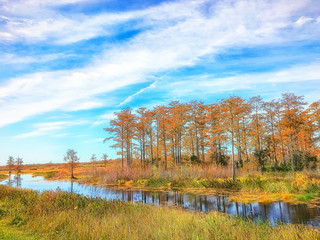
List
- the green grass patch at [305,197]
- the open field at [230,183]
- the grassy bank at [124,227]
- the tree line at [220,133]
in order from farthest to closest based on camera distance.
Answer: the tree line at [220,133], the open field at [230,183], the green grass patch at [305,197], the grassy bank at [124,227]

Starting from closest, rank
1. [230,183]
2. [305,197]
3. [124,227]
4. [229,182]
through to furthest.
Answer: [124,227] → [305,197] → [230,183] → [229,182]

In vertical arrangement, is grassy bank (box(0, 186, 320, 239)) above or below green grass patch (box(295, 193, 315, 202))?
above

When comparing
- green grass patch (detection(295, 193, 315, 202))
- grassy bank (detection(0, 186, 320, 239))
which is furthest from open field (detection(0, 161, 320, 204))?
grassy bank (detection(0, 186, 320, 239))

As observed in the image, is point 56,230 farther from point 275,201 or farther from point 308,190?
point 308,190

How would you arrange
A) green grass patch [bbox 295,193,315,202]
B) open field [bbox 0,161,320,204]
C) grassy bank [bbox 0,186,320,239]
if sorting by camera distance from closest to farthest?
grassy bank [bbox 0,186,320,239]
green grass patch [bbox 295,193,315,202]
open field [bbox 0,161,320,204]

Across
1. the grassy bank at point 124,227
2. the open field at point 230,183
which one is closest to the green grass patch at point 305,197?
the open field at point 230,183

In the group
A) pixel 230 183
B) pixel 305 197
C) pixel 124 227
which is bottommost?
pixel 305 197

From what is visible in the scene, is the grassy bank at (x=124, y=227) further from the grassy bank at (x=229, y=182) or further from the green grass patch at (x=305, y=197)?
the grassy bank at (x=229, y=182)

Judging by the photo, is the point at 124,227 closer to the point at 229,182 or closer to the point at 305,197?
the point at 305,197

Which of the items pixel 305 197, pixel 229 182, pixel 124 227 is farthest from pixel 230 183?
pixel 124 227

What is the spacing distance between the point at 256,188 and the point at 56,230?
1636 centimetres

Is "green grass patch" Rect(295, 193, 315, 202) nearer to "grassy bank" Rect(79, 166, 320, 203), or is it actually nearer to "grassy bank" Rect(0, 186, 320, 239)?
"grassy bank" Rect(79, 166, 320, 203)

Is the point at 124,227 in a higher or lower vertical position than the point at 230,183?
higher

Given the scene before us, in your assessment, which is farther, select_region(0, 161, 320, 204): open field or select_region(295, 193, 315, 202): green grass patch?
select_region(0, 161, 320, 204): open field
